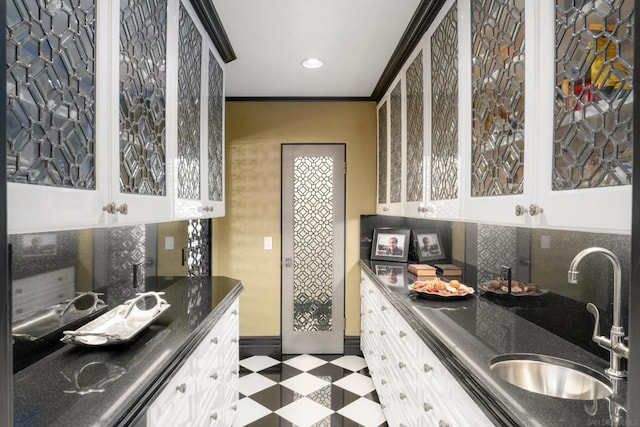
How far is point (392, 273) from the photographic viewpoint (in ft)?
9.93

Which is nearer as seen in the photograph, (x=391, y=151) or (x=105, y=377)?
(x=105, y=377)

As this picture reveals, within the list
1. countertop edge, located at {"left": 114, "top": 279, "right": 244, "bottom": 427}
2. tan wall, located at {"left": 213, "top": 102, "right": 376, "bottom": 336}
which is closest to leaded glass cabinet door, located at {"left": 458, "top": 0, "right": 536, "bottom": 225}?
countertop edge, located at {"left": 114, "top": 279, "right": 244, "bottom": 427}

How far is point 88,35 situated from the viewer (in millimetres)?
1055

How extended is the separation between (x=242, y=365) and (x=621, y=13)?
362cm

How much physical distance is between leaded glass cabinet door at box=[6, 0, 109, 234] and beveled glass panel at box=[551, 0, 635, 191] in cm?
124

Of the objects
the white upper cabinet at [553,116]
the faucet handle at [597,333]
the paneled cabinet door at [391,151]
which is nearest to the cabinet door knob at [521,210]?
the white upper cabinet at [553,116]

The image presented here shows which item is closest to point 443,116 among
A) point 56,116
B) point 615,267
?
point 615,267

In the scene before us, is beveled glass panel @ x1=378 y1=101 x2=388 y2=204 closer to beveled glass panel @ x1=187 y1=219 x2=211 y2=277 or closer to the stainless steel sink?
beveled glass panel @ x1=187 y1=219 x2=211 y2=277

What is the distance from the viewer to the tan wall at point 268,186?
12.8ft

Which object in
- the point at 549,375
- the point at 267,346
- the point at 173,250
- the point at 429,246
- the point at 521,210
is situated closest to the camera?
the point at 521,210

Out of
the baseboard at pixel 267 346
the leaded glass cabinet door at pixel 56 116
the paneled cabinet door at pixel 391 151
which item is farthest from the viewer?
the baseboard at pixel 267 346

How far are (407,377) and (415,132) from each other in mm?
1425

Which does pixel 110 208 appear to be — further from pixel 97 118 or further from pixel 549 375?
pixel 549 375

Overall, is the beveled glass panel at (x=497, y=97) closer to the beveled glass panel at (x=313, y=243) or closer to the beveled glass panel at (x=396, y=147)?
the beveled glass panel at (x=396, y=147)
